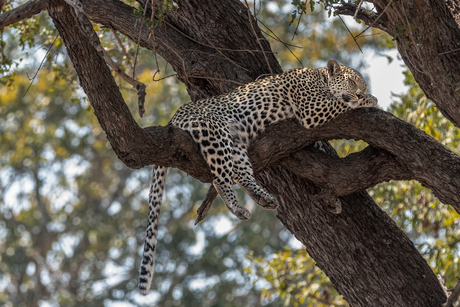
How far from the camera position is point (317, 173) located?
6035 millimetres

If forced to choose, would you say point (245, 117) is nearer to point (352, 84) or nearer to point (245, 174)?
point (245, 174)

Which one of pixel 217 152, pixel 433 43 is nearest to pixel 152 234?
pixel 217 152

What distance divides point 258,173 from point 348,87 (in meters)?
Answer: 1.38

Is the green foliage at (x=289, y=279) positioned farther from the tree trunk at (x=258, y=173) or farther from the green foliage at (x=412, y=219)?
the tree trunk at (x=258, y=173)

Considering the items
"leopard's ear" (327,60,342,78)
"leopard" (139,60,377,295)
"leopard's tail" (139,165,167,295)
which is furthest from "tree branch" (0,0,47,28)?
Answer: "leopard's ear" (327,60,342,78)

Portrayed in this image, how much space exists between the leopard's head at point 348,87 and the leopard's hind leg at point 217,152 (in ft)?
4.66

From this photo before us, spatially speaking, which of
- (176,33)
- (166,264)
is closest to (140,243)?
(166,264)

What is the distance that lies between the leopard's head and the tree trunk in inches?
24.9

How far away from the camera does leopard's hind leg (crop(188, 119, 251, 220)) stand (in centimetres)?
563

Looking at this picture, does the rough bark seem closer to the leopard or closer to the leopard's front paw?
the leopard

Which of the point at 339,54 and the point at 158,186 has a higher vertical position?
the point at 339,54

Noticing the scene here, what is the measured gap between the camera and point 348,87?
6.76 metres

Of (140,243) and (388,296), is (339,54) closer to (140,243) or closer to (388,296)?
(140,243)

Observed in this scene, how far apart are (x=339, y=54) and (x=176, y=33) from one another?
1689cm
